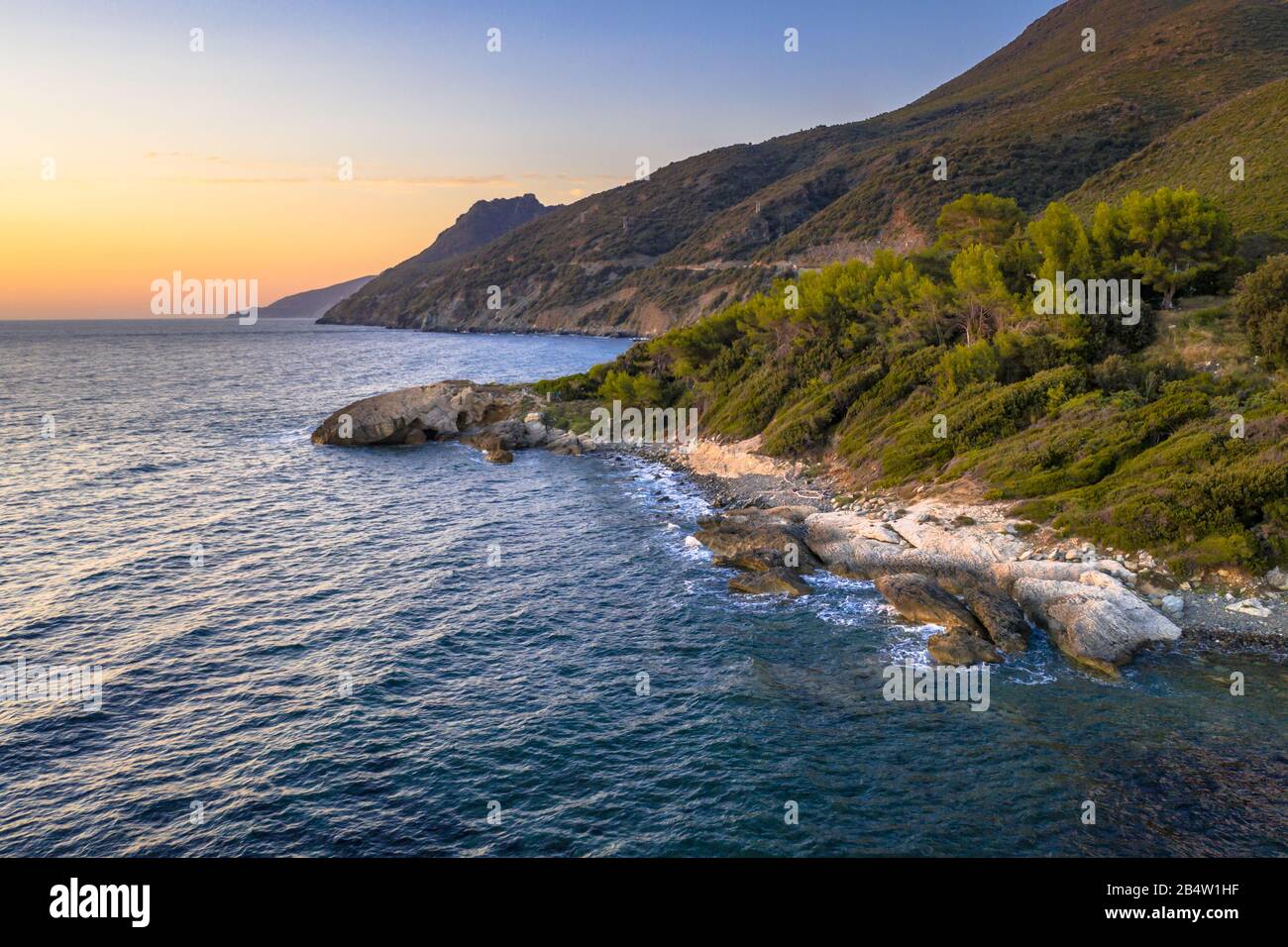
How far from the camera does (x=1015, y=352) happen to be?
4531 centimetres

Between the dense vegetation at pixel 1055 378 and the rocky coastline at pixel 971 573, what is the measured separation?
1.58 meters

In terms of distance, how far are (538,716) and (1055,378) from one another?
112 feet

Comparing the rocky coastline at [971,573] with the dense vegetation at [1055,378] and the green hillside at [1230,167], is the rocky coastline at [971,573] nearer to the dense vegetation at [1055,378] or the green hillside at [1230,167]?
the dense vegetation at [1055,378]

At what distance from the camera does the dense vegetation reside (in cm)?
3028

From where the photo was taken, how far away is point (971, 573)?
3066cm

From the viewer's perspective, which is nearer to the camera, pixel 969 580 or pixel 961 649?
pixel 961 649

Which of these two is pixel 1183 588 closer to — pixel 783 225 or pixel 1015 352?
pixel 1015 352

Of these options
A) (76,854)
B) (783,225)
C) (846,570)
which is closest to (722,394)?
(846,570)

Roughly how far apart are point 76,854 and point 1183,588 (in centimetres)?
3377

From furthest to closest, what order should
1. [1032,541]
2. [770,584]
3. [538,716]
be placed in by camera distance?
[770,584] < [1032,541] < [538,716]

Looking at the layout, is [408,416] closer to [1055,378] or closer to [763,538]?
[763,538]

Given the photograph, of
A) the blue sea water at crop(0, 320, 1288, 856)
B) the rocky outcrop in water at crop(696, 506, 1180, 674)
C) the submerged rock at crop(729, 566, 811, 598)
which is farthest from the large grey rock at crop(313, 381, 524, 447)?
the submerged rock at crop(729, 566, 811, 598)

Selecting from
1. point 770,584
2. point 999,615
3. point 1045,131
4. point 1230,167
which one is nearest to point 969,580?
point 999,615

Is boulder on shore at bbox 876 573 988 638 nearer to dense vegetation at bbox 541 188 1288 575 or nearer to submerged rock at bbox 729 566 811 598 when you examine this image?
submerged rock at bbox 729 566 811 598
